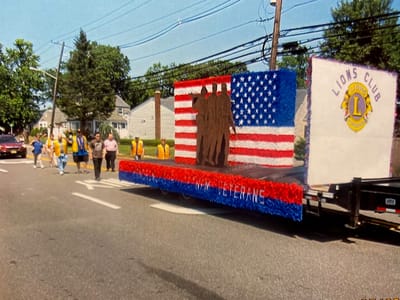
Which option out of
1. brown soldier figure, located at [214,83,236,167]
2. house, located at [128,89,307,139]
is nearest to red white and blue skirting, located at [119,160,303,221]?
brown soldier figure, located at [214,83,236,167]

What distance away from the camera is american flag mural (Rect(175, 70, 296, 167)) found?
8.18 m

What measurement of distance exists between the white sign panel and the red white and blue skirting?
0.54m

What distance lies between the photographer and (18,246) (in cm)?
609

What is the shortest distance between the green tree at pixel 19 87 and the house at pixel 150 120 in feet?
55.8

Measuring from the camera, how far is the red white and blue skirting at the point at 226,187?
21.1 feet

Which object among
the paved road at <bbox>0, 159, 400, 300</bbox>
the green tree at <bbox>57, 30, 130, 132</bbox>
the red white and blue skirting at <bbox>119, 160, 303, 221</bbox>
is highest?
the green tree at <bbox>57, 30, 130, 132</bbox>

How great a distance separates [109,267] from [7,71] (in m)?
63.9

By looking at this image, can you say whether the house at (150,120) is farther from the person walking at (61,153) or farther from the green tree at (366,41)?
the person walking at (61,153)

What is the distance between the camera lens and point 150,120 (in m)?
57.6

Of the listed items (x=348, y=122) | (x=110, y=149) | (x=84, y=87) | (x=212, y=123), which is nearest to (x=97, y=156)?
(x=110, y=149)

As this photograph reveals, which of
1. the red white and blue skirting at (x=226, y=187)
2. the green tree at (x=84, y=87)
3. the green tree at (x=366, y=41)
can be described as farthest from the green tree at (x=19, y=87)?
the red white and blue skirting at (x=226, y=187)

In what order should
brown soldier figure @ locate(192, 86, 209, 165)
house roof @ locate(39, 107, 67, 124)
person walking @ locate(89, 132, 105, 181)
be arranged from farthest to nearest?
house roof @ locate(39, 107, 67, 124)
person walking @ locate(89, 132, 105, 181)
brown soldier figure @ locate(192, 86, 209, 165)

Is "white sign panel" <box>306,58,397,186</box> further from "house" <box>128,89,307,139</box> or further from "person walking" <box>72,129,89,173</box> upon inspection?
"house" <box>128,89,307,139</box>

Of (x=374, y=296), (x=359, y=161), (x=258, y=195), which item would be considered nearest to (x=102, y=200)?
(x=258, y=195)
